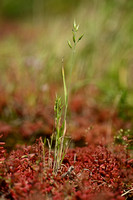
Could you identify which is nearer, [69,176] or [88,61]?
[69,176]

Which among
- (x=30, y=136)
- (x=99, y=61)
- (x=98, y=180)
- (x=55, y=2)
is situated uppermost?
(x=55, y=2)

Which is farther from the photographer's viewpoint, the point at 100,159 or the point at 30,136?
the point at 30,136

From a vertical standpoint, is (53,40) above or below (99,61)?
above

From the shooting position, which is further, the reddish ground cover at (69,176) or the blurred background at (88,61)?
the blurred background at (88,61)

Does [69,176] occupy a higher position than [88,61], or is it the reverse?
[88,61]

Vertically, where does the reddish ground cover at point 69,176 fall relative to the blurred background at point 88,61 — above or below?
below

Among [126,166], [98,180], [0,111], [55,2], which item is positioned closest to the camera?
[98,180]

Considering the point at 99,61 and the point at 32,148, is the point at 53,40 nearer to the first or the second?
the point at 99,61

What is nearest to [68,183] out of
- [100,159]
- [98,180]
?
[98,180]

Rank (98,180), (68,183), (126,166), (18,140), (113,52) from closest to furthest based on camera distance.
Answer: (68,183), (98,180), (126,166), (18,140), (113,52)

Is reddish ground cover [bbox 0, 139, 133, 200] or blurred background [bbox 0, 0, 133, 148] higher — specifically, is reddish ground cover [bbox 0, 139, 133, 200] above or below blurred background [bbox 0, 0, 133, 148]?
below

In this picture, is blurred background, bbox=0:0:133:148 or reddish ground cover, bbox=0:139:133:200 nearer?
reddish ground cover, bbox=0:139:133:200
